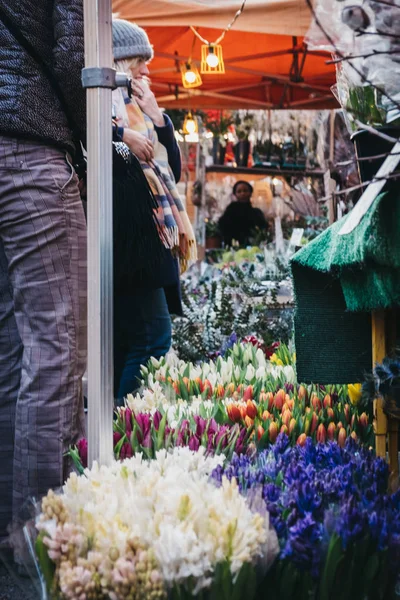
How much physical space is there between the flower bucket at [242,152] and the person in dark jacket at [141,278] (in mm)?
8509

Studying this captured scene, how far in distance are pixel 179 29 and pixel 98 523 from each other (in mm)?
5564

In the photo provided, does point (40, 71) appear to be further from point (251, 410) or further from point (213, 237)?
point (213, 237)

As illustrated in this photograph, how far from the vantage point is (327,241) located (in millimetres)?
2084

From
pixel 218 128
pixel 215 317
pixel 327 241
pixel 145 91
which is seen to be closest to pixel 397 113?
pixel 327 241

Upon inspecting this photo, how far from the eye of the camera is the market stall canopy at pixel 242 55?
4.82 m

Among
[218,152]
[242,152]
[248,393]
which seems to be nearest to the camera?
[248,393]

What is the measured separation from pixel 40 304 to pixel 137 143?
93 centimetres

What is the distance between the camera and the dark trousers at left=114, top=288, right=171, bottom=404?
132 inches

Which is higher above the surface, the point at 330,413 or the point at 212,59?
the point at 212,59

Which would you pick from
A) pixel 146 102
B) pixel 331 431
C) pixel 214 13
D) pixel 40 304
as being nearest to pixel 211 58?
pixel 214 13

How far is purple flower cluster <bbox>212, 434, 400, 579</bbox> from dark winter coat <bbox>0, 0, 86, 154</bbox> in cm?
107

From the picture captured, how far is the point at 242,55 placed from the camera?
289 inches

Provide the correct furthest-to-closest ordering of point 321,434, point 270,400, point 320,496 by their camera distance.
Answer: point 270,400 < point 321,434 < point 320,496

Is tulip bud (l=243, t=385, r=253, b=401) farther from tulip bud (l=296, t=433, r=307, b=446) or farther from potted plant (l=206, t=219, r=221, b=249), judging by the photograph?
potted plant (l=206, t=219, r=221, b=249)
